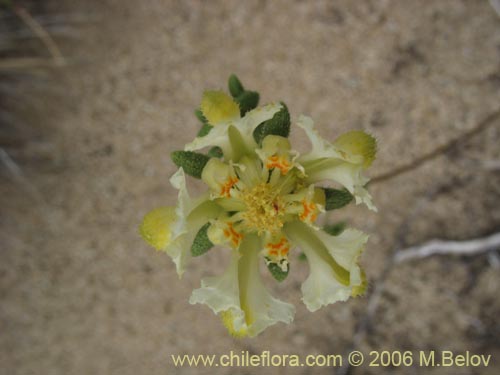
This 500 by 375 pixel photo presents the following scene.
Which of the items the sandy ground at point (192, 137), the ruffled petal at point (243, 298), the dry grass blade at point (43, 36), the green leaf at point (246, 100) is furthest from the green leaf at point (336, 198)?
the dry grass blade at point (43, 36)

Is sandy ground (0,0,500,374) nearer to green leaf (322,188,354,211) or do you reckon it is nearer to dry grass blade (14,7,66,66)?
dry grass blade (14,7,66,66)

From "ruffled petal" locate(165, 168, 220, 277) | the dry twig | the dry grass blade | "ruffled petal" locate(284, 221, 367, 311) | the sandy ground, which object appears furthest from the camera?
the dry twig

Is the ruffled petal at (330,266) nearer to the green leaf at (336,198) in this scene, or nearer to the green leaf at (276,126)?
the green leaf at (336,198)

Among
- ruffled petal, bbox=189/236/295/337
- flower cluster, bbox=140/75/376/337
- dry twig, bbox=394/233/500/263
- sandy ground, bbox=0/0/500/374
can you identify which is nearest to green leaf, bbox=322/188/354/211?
flower cluster, bbox=140/75/376/337

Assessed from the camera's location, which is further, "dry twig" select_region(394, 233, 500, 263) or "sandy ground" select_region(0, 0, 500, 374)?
"dry twig" select_region(394, 233, 500, 263)

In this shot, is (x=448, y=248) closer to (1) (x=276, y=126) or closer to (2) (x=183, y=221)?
(1) (x=276, y=126)

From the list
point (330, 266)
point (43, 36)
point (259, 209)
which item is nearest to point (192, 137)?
point (43, 36)

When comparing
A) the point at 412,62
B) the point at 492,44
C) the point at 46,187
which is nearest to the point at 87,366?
the point at 46,187

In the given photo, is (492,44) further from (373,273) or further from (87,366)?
(87,366)
